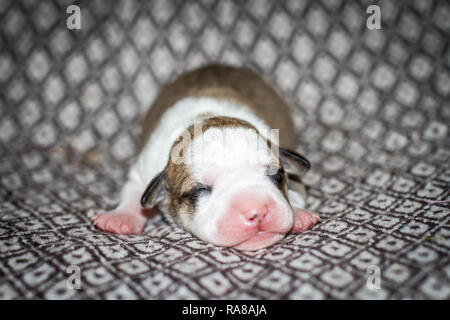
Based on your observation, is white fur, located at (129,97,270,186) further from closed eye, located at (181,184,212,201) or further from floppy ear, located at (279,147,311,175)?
closed eye, located at (181,184,212,201)

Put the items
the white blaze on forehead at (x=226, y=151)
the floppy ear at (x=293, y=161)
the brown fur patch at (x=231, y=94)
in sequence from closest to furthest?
the white blaze on forehead at (x=226, y=151)
the floppy ear at (x=293, y=161)
the brown fur patch at (x=231, y=94)

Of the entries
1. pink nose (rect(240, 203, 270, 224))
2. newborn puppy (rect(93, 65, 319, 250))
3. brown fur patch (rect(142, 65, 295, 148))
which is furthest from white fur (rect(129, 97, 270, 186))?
pink nose (rect(240, 203, 270, 224))

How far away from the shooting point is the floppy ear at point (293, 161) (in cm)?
221

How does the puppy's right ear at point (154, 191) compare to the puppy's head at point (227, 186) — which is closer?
the puppy's head at point (227, 186)

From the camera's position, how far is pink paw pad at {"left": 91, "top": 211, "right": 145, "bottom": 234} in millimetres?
2225

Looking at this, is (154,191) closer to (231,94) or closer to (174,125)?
(174,125)

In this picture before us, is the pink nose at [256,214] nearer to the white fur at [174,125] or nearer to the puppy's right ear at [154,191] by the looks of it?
the puppy's right ear at [154,191]

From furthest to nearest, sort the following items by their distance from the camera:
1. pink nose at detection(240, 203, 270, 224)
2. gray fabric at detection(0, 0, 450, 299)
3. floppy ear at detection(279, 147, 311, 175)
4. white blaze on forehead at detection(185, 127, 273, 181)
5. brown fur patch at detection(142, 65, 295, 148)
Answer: gray fabric at detection(0, 0, 450, 299) → brown fur patch at detection(142, 65, 295, 148) → floppy ear at detection(279, 147, 311, 175) → white blaze on forehead at detection(185, 127, 273, 181) → pink nose at detection(240, 203, 270, 224)

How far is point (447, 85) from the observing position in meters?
3.65

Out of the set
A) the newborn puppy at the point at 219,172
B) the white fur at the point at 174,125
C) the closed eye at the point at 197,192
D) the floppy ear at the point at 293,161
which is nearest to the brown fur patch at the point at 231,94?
the newborn puppy at the point at 219,172

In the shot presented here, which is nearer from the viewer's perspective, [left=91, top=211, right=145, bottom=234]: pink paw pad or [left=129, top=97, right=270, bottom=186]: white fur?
[left=91, top=211, right=145, bottom=234]: pink paw pad

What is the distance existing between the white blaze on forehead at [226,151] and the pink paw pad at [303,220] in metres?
0.33

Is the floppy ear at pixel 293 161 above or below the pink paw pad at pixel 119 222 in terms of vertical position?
above
